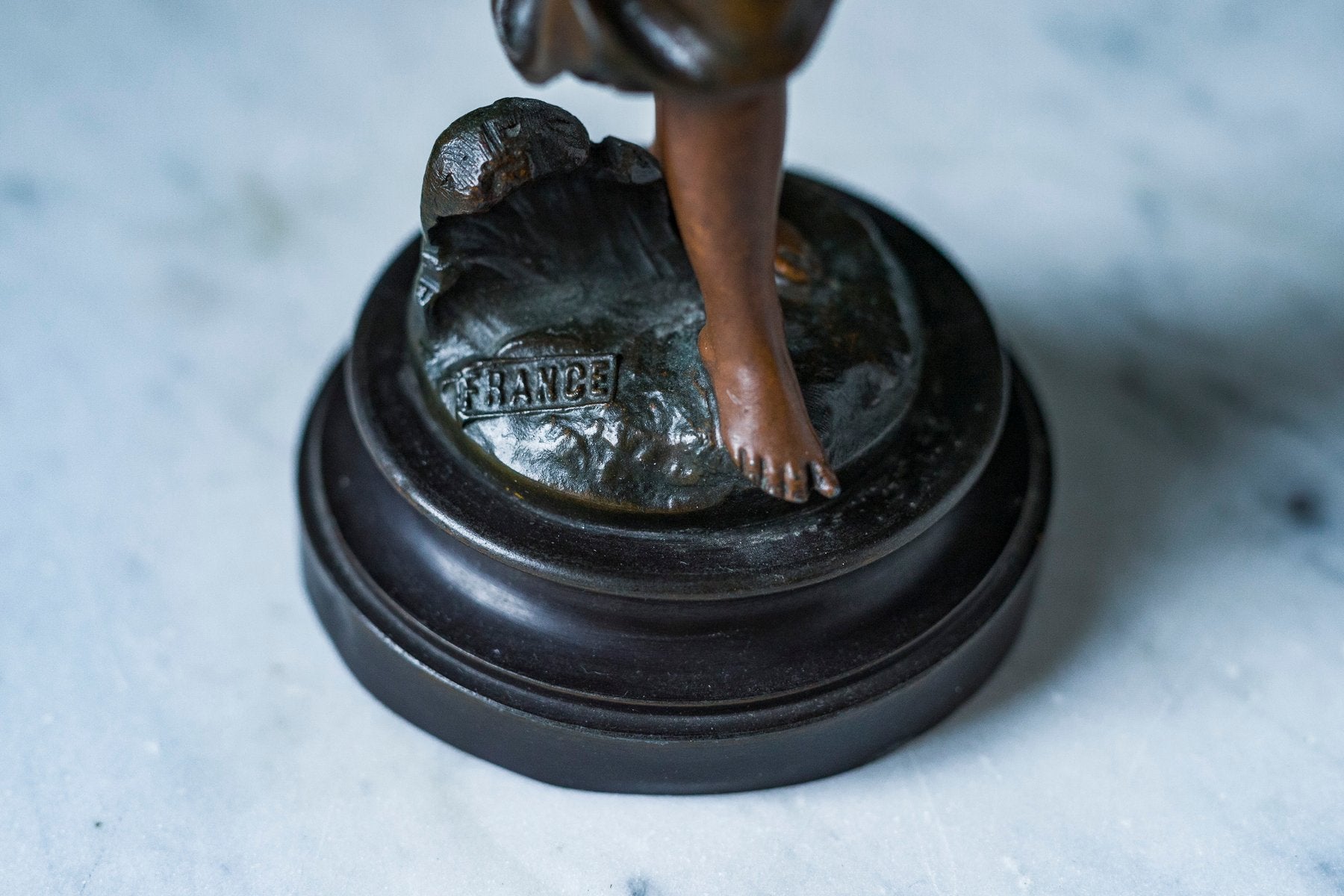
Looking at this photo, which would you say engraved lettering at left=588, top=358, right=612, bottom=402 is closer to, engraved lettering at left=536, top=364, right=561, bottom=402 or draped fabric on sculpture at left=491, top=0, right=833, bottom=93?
engraved lettering at left=536, top=364, right=561, bottom=402

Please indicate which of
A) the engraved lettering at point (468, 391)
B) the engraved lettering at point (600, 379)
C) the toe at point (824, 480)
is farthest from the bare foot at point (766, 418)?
the engraved lettering at point (468, 391)

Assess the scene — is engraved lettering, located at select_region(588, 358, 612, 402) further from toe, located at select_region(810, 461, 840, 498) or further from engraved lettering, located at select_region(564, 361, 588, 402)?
toe, located at select_region(810, 461, 840, 498)

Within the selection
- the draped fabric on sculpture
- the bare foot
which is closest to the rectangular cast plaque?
the bare foot

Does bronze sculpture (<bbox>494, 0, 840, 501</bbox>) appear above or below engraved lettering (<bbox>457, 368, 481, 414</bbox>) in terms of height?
above

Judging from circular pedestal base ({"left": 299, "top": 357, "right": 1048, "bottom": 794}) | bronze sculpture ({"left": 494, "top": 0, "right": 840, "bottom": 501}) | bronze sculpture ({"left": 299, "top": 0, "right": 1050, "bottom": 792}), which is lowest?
circular pedestal base ({"left": 299, "top": 357, "right": 1048, "bottom": 794})

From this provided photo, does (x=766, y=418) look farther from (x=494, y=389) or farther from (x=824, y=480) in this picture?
(x=494, y=389)

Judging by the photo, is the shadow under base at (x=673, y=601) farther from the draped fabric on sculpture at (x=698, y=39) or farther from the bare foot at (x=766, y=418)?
the draped fabric on sculpture at (x=698, y=39)

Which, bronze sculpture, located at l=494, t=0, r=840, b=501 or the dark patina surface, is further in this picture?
the dark patina surface
